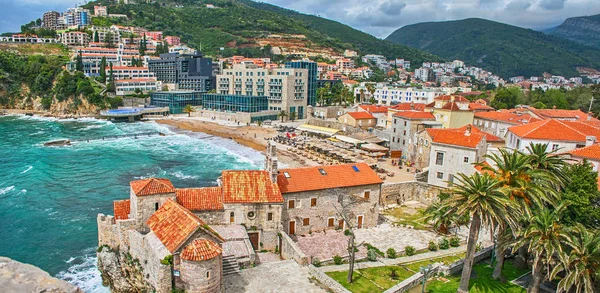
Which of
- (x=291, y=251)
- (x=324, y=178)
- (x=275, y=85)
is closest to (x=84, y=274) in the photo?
(x=291, y=251)

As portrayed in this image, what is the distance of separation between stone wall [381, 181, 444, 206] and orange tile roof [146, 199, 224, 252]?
24727 mm

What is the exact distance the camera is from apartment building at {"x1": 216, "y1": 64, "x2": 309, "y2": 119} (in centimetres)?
11644

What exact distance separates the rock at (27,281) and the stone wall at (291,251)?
22347 millimetres

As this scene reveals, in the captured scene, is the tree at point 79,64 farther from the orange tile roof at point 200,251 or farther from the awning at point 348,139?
the orange tile roof at point 200,251

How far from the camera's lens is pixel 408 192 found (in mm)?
45312

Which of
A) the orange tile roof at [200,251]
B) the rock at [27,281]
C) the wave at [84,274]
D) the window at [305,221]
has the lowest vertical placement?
the wave at [84,274]

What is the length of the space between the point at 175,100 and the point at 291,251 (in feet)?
354

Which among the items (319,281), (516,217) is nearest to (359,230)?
(319,281)

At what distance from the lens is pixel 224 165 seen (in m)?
64.3

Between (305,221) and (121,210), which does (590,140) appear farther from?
(121,210)

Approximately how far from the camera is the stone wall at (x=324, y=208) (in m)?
32.3

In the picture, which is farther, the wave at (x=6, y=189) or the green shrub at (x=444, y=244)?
the wave at (x=6, y=189)

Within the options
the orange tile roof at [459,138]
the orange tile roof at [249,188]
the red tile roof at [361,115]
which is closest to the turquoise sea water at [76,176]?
the orange tile roof at [249,188]

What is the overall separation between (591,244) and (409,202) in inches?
1001
